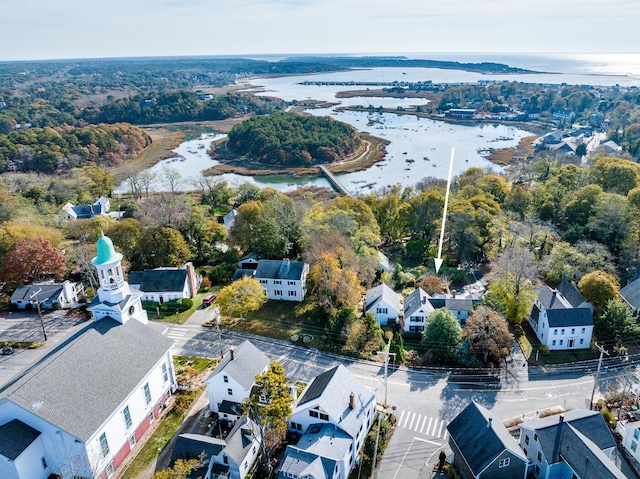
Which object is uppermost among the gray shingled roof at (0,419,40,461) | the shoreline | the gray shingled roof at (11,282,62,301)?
the gray shingled roof at (0,419,40,461)

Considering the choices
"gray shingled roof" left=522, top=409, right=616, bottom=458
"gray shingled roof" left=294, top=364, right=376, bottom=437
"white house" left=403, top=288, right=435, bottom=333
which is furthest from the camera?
"white house" left=403, top=288, right=435, bottom=333

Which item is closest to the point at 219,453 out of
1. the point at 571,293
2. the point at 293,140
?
the point at 571,293

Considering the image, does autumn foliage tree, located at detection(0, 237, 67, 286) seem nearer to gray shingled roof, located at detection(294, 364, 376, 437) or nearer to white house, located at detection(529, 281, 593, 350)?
gray shingled roof, located at detection(294, 364, 376, 437)

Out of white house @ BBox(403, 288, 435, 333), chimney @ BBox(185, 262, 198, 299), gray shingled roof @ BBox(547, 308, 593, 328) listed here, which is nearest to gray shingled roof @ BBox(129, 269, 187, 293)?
chimney @ BBox(185, 262, 198, 299)

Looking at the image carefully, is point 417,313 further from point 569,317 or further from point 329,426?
point 329,426

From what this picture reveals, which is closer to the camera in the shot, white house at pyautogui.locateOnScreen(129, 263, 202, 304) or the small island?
white house at pyautogui.locateOnScreen(129, 263, 202, 304)

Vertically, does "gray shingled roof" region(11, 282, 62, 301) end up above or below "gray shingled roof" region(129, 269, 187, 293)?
below

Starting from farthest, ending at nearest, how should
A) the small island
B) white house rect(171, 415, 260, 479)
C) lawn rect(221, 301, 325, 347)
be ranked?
the small island, lawn rect(221, 301, 325, 347), white house rect(171, 415, 260, 479)

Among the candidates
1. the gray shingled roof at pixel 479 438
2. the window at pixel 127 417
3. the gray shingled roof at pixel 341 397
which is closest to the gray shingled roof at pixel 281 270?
the gray shingled roof at pixel 341 397
